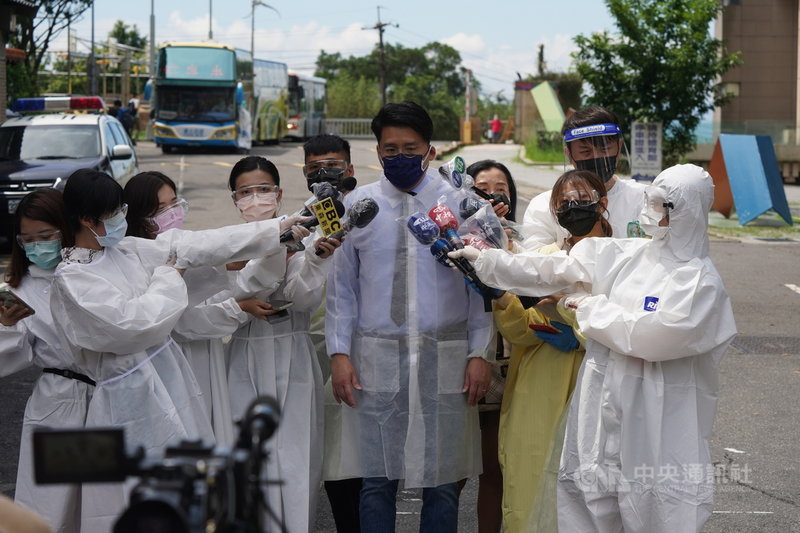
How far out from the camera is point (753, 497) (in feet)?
18.9

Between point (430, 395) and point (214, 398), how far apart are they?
2.95ft

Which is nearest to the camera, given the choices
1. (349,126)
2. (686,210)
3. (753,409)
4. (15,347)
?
(686,210)

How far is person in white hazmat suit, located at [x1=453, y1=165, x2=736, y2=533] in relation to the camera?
382 cm

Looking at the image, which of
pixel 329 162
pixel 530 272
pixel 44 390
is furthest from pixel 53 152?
pixel 530 272

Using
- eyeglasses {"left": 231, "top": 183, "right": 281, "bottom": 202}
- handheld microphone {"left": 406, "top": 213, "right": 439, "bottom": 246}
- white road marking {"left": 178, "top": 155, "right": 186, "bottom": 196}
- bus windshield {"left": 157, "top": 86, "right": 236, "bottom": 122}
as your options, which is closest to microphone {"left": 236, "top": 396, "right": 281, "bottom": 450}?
handheld microphone {"left": 406, "top": 213, "right": 439, "bottom": 246}

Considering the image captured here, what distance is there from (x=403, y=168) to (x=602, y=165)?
113cm

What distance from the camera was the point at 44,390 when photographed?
4.02 metres

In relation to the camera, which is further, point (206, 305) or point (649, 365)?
point (206, 305)

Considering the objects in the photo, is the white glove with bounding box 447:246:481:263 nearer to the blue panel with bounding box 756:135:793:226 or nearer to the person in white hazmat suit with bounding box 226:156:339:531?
the person in white hazmat suit with bounding box 226:156:339:531

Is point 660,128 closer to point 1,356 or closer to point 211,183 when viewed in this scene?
point 211,183

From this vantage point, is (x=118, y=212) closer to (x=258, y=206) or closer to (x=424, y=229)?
(x=258, y=206)

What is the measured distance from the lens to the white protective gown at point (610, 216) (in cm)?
480

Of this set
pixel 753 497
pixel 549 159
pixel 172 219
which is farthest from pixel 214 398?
pixel 549 159

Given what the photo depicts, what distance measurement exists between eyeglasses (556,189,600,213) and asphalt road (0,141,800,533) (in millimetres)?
1841
